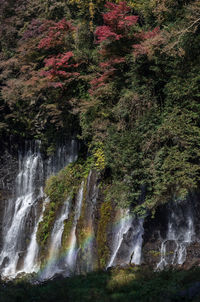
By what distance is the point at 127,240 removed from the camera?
35.1 ft

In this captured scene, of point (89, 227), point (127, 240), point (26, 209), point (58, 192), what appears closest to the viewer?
point (127, 240)

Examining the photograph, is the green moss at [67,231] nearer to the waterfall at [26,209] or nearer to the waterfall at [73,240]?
the waterfall at [73,240]

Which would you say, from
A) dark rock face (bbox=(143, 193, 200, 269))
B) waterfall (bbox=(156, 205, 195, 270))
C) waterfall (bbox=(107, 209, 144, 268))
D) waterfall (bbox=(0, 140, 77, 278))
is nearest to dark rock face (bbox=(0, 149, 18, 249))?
waterfall (bbox=(0, 140, 77, 278))

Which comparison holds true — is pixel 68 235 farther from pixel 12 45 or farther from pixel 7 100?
pixel 12 45

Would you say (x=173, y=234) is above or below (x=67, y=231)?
below

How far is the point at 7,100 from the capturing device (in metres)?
18.5

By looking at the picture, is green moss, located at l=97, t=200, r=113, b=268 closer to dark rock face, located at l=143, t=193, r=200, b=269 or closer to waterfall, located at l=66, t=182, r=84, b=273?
waterfall, located at l=66, t=182, r=84, b=273

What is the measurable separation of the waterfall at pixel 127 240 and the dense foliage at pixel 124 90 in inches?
24.7

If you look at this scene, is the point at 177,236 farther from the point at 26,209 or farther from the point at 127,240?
the point at 26,209

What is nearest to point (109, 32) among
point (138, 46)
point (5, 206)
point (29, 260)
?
point (138, 46)

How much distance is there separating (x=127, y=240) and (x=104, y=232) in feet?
4.12

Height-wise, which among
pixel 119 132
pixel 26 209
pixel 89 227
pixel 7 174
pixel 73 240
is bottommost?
pixel 73 240

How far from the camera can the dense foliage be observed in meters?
9.73

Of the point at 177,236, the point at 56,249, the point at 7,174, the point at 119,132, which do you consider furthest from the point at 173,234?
the point at 7,174
